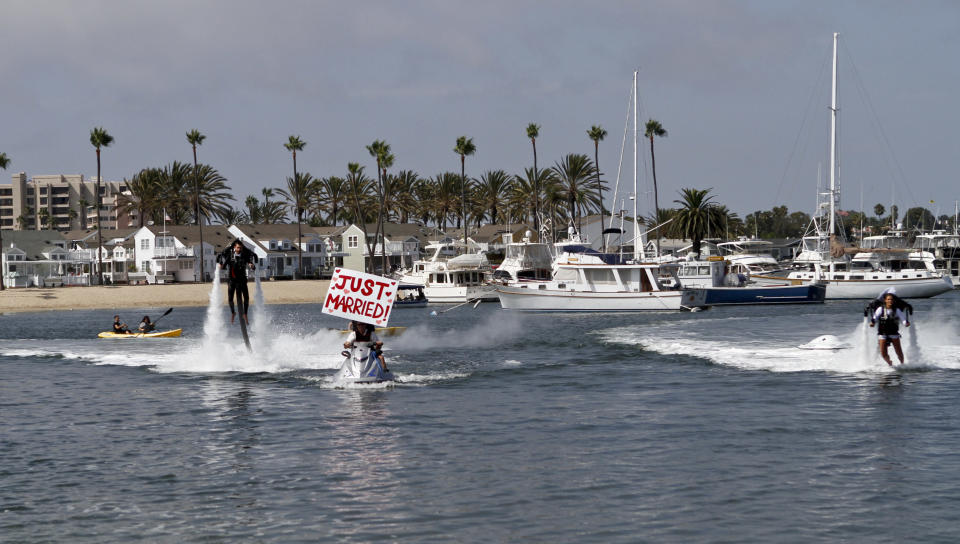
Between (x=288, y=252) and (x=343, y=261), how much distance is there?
32.5 ft

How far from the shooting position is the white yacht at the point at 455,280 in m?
102

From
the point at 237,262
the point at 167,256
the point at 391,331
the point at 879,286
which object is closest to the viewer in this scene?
the point at 237,262

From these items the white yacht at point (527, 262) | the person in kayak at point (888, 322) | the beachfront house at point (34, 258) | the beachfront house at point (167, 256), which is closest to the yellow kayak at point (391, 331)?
the person in kayak at point (888, 322)

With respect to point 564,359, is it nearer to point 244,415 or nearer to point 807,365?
point 807,365

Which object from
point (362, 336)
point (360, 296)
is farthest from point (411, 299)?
point (360, 296)

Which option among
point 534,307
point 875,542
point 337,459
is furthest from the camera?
point 534,307

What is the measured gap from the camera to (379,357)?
29.1m

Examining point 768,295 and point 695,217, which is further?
point 695,217

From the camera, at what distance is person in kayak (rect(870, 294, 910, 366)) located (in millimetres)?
28200

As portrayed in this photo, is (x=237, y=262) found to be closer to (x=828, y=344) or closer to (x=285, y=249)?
(x=828, y=344)

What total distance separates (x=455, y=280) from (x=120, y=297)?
36544mm

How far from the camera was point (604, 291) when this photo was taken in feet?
237

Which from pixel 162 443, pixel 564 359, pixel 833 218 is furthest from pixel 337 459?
pixel 833 218

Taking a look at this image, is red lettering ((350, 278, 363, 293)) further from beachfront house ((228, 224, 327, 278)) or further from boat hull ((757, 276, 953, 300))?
beachfront house ((228, 224, 327, 278))
